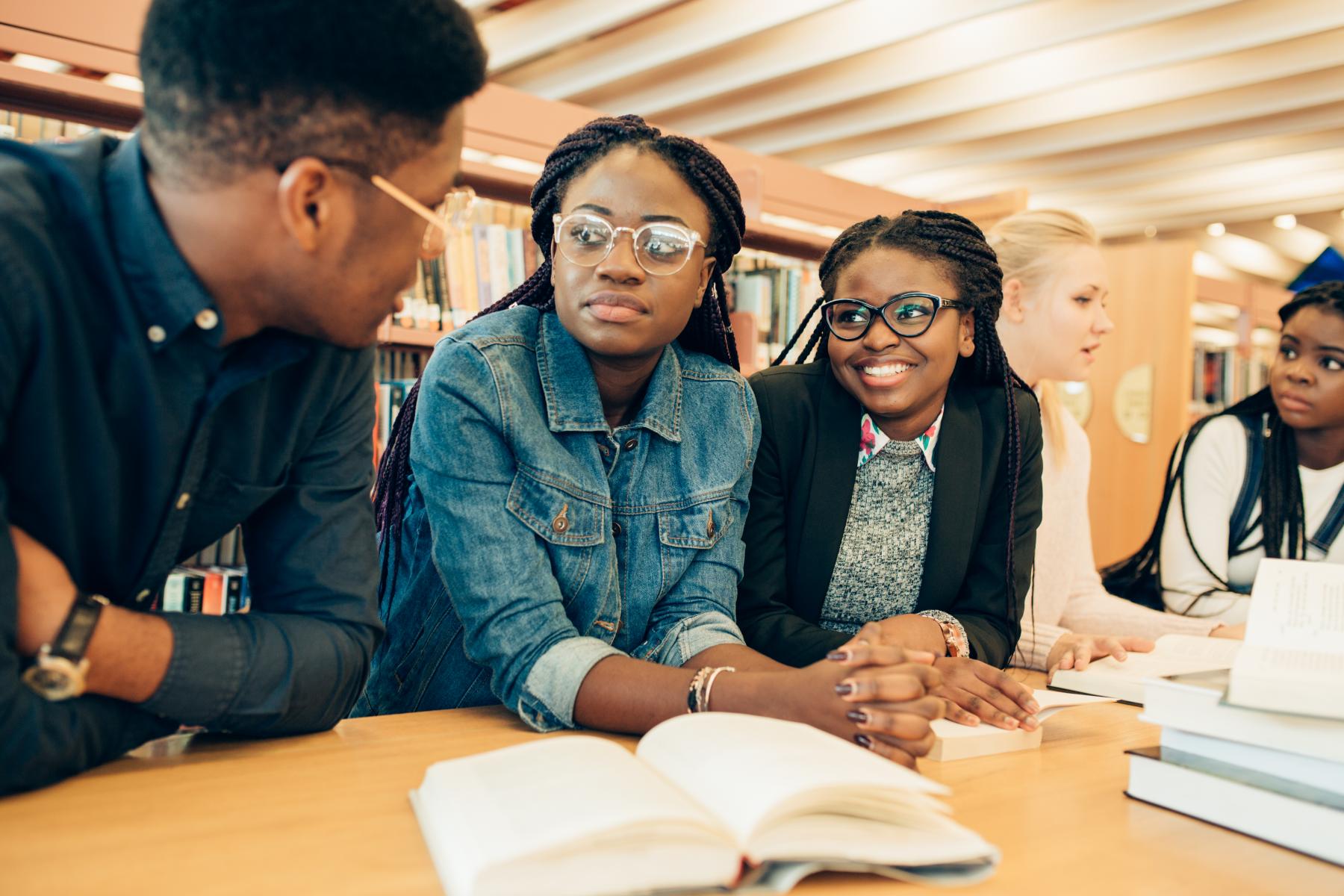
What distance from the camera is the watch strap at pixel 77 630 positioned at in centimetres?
87

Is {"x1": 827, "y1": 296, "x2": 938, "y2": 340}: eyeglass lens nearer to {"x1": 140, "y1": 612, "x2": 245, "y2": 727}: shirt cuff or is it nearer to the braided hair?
the braided hair

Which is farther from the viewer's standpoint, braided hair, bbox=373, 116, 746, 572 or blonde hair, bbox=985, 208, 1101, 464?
blonde hair, bbox=985, 208, 1101, 464

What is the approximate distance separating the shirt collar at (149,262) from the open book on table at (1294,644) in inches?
40.1

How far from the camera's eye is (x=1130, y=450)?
464 centimetres

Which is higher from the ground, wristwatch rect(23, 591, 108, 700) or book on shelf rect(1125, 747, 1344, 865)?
wristwatch rect(23, 591, 108, 700)

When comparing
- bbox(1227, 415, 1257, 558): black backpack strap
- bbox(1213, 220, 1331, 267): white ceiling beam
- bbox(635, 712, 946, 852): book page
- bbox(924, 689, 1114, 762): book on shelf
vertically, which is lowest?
bbox(924, 689, 1114, 762): book on shelf

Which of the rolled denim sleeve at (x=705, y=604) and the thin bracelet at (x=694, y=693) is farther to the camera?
the rolled denim sleeve at (x=705, y=604)

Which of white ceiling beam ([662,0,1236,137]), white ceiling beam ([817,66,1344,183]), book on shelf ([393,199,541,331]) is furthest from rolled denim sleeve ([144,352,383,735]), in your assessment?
white ceiling beam ([817,66,1344,183])

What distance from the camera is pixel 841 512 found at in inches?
64.7

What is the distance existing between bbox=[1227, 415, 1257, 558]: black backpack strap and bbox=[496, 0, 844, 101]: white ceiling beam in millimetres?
2628

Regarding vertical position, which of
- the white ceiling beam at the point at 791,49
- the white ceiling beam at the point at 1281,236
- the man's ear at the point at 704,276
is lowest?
the man's ear at the point at 704,276

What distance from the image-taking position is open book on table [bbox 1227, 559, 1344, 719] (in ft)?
2.87

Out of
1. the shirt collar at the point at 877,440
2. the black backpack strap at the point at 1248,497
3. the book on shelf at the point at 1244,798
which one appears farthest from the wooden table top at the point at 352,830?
the black backpack strap at the point at 1248,497

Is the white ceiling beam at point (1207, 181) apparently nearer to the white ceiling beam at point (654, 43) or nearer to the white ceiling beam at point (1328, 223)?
the white ceiling beam at point (1328, 223)
